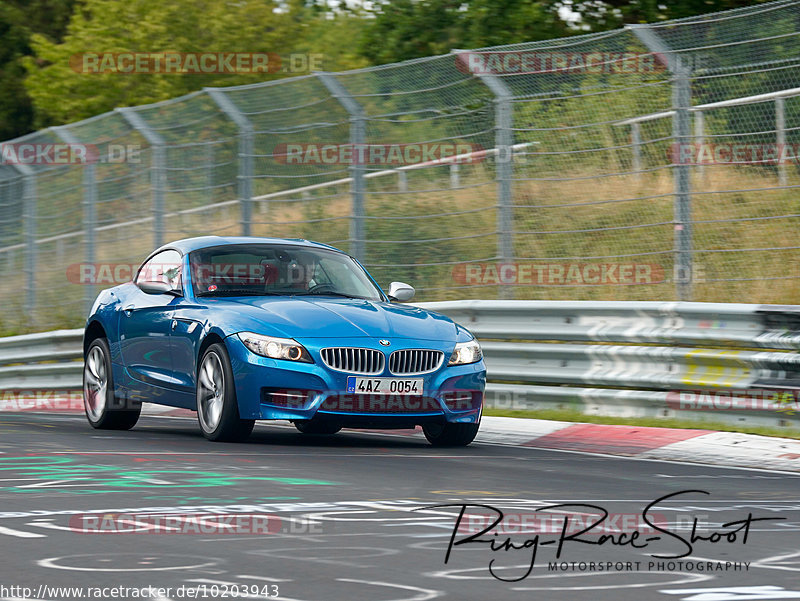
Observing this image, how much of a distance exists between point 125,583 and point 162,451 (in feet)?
15.5

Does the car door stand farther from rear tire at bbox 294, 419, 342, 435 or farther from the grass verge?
the grass verge

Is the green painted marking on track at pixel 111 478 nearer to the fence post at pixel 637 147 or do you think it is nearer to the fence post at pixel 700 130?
the fence post at pixel 700 130

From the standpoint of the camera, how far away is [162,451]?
975 centimetres

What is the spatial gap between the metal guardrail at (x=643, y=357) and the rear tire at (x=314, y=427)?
189 cm

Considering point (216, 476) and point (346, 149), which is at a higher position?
point (346, 149)

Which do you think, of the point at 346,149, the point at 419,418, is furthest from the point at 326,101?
the point at 419,418

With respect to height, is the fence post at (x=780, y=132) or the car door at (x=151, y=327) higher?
the fence post at (x=780, y=132)

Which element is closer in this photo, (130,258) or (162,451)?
(162,451)

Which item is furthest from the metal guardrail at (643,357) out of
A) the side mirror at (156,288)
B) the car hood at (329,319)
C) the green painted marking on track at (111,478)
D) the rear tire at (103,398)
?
the green painted marking on track at (111,478)

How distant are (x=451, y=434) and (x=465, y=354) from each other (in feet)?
2.06

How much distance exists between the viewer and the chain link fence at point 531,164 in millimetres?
11922

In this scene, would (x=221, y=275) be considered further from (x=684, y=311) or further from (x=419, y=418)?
(x=684, y=311)

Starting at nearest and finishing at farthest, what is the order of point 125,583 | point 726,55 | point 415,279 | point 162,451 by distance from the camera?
point 125,583 → point 162,451 → point 726,55 → point 415,279

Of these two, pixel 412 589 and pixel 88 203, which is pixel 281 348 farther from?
pixel 88 203
